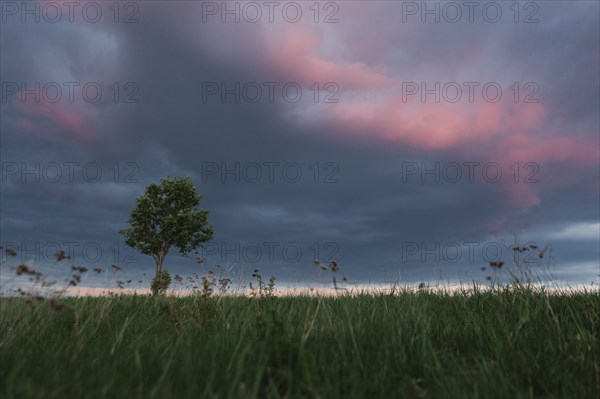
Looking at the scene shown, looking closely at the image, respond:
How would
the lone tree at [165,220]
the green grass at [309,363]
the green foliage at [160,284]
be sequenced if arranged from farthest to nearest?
1. the lone tree at [165,220]
2. the green foliage at [160,284]
3. the green grass at [309,363]

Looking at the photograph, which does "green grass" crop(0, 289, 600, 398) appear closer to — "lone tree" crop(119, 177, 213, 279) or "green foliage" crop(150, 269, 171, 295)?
"green foliage" crop(150, 269, 171, 295)

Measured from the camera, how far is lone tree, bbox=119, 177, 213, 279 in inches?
1731

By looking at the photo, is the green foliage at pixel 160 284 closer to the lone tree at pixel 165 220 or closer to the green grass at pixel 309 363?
the green grass at pixel 309 363

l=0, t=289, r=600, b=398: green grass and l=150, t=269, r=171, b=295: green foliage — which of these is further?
l=150, t=269, r=171, b=295: green foliage

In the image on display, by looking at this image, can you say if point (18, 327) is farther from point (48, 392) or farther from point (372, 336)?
point (372, 336)

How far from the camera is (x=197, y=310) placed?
23.5 feet

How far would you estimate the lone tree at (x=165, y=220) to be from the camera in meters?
44.0

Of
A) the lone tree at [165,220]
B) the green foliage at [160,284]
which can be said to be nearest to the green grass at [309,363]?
the green foliage at [160,284]

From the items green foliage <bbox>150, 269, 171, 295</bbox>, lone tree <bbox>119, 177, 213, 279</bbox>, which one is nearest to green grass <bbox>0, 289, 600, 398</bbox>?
green foliage <bbox>150, 269, 171, 295</bbox>

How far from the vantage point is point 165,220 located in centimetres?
4297

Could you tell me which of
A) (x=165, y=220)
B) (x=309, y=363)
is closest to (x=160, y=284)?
(x=309, y=363)

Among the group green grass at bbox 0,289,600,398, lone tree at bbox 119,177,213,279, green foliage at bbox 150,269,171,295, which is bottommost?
green grass at bbox 0,289,600,398

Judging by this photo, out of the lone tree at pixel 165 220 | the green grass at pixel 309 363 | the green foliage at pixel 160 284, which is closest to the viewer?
the green grass at pixel 309 363

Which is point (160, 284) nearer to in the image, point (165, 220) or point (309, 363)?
point (309, 363)
